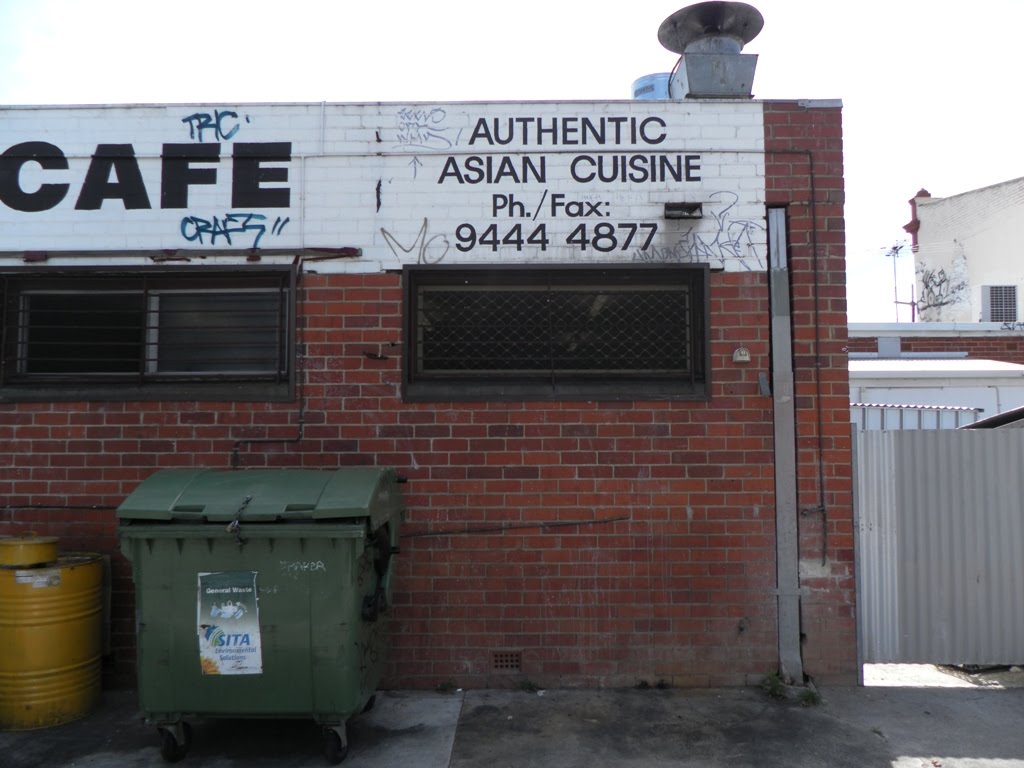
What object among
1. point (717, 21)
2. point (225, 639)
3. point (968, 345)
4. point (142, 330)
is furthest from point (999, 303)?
point (225, 639)

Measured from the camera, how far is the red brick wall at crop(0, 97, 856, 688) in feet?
18.1

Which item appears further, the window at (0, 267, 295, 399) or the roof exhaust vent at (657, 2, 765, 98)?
the roof exhaust vent at (657, 2, 765, 98)

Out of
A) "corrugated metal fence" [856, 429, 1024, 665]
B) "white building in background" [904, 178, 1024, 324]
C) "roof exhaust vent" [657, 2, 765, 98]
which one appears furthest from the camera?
"white building in background" [904, 178, 1024, 324]

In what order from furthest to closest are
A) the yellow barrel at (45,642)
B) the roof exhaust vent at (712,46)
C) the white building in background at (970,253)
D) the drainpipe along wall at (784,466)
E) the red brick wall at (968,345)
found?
the white building in background at (970,253) < the red brick wall at (968,345) < the roof exhaust vent at (712,46) < the drainpipe along wall at (784,466) < the yellow barrel at (45,642)

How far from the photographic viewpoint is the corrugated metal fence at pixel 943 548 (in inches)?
224

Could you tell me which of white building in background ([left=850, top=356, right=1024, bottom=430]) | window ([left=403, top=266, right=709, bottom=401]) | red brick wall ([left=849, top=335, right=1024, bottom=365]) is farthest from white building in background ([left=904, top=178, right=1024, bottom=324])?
window ([left=403, top=266, right=709, bottom=401])

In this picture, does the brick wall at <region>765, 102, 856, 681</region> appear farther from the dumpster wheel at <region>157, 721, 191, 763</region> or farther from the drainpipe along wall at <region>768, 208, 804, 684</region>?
the dumpster wheel at <region>157, 721, 191, 763</region>

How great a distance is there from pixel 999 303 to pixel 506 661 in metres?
19.7

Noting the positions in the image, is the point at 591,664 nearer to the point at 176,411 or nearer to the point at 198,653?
the point at 198,653

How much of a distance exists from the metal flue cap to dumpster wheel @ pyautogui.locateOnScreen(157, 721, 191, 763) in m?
5.50

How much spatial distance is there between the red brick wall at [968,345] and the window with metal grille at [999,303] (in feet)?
22.7

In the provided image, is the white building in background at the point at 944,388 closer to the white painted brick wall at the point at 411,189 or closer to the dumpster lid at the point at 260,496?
the white painted brick wall at the point at 411,189

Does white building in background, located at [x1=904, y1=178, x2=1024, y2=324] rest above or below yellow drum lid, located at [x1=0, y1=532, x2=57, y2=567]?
above

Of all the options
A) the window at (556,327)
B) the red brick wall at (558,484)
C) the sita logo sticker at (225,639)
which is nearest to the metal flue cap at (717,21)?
the red brick wall at (558,484)
